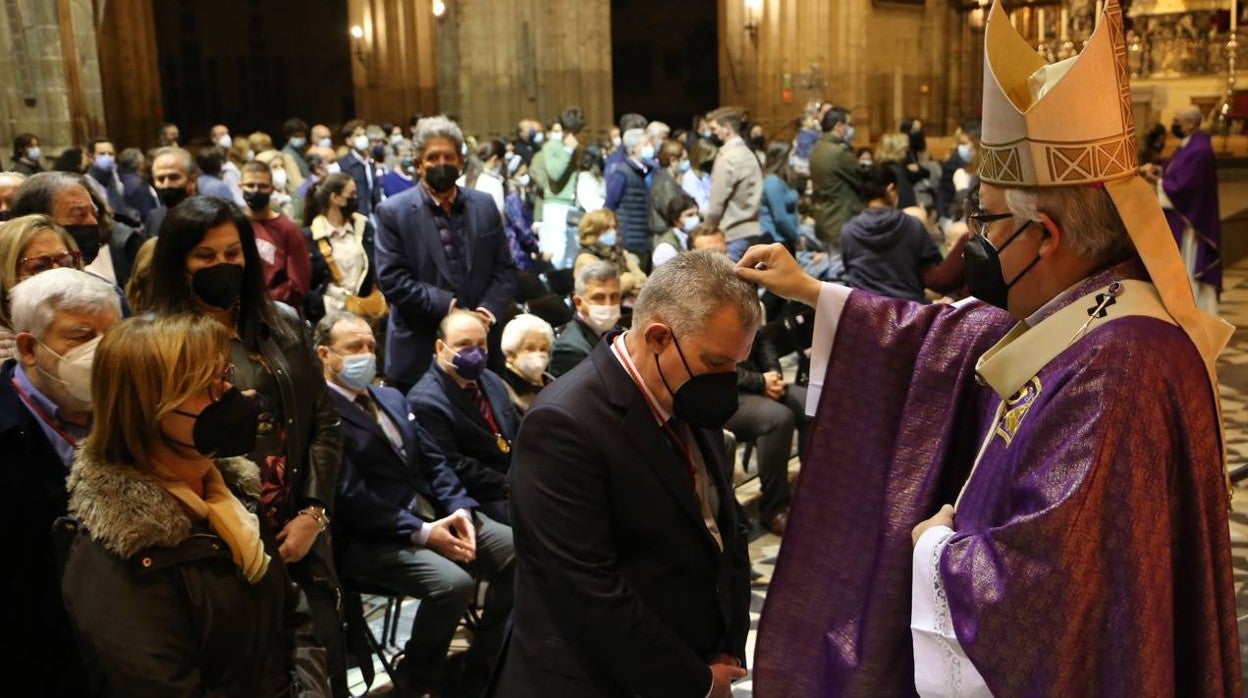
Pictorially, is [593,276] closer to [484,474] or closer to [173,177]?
[484,474]

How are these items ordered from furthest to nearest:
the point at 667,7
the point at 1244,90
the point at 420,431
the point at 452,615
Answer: the point at 667,7 → the point at 1244,90 → the point at 420,431 → the point at 452,615

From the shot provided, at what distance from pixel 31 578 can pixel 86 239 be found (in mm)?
2338

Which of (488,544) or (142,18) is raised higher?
(142,18)

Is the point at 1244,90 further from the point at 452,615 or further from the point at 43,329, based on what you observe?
the point at 43,329

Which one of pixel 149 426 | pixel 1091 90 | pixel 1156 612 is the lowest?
pixel 1156 612

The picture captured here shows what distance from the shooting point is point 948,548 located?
2.18m

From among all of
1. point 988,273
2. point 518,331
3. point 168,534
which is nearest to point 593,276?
point 518,331

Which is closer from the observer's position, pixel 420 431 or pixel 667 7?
pixel 420 431

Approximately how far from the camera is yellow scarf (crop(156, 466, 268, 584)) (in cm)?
263

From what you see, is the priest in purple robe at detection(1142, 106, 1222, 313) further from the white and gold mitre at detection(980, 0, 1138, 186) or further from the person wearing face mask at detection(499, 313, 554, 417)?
the white and gold mitre at detection(980, 0, 1138, 186)

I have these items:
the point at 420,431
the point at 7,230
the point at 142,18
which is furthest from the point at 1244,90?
the point at 7,230

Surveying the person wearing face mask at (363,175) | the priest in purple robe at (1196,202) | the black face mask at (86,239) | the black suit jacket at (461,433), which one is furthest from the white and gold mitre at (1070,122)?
the person wearing face mask at (363,175)

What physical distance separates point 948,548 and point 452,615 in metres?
2.54

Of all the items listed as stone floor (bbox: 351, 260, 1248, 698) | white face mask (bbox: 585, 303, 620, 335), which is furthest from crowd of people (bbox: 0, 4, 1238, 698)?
white face mask (bbox: 585, 303, 620, 335)
